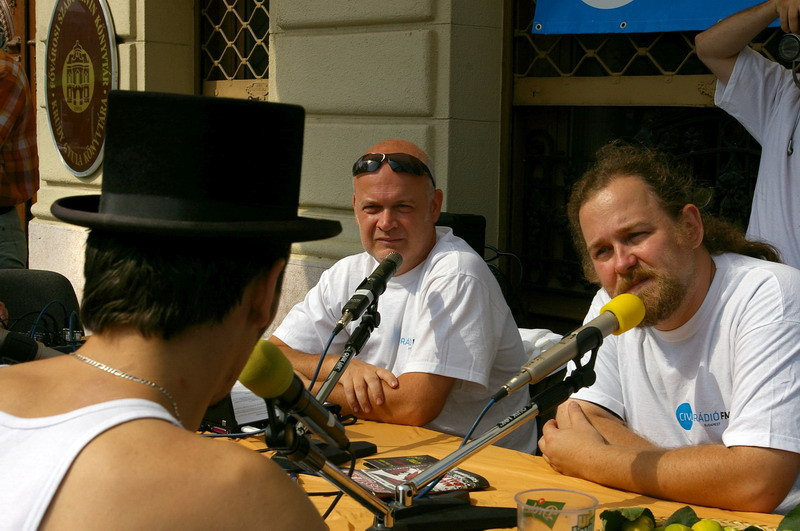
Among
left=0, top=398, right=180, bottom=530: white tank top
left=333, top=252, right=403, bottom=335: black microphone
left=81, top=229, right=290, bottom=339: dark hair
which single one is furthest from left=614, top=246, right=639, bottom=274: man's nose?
left=0, top=398, right=180, bottom=530: white tank top

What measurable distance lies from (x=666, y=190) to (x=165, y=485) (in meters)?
2.10

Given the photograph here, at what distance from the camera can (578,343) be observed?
2254mm

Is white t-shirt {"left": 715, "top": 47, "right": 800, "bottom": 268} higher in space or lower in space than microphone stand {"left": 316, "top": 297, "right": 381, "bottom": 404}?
higher

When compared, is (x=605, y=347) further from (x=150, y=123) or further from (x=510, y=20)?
(x=510, y=20)

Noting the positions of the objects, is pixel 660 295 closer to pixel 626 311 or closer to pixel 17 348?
pixel 626 311

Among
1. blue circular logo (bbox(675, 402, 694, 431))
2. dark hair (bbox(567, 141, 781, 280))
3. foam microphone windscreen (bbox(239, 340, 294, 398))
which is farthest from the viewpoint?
dark hair (bbox(567, 141, 781, 280))

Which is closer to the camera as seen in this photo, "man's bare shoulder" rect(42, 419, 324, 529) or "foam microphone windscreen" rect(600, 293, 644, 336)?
"man's bare shoulder" rect(42, 419, 324, 529)

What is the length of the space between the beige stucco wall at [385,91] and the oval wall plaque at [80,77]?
1.99 meters

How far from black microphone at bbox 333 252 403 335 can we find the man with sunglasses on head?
0.50 m

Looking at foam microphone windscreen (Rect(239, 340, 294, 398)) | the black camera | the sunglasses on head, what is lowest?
foam microphone windscreen (Rect(239, 340, 294, 398))

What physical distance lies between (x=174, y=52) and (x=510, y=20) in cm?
305

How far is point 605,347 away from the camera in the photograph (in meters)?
3.12

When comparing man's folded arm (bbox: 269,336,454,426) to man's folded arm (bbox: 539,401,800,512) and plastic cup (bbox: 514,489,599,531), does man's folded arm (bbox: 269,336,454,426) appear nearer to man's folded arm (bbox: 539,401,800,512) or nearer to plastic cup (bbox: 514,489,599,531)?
man's folded arm (bbox: 539,401,800,512)

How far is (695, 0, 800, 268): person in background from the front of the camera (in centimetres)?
386
